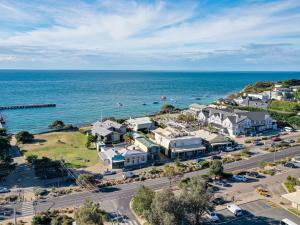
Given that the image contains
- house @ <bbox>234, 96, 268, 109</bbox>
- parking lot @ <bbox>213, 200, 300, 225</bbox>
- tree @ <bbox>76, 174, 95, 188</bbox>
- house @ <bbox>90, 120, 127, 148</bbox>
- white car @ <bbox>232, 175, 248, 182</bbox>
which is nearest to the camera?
parking lot @ <bbox>213, 200, 300, 225</bbox>

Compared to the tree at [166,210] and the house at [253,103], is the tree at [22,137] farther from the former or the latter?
the house at [253,103]

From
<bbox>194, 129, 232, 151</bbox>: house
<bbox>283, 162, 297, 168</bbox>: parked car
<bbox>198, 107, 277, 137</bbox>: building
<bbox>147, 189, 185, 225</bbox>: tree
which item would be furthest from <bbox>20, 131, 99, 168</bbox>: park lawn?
<bbox>283, 162, 297, 168</bbox>: parked car

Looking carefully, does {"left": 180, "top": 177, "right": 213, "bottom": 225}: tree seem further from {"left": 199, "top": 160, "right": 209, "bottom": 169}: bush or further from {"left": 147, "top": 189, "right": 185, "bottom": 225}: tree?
{"left": 199, "top": 160, "right": 209, "bottom": 169}: bush

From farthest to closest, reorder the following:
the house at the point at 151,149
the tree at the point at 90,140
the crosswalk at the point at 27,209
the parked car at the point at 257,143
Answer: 1. the tree at the point at 90,140
2. the parked car at the point at 257,143
3. the house at the point at 151,149
4. the crosswalk at the point at 27,209

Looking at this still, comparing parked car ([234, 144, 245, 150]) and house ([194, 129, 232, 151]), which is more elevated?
house ([194, 129, 232, 151])

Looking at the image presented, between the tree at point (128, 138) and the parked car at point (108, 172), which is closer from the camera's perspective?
the parked car at point (108, 172)

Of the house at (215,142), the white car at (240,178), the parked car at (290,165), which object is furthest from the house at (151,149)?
the parked car at (290,165)
